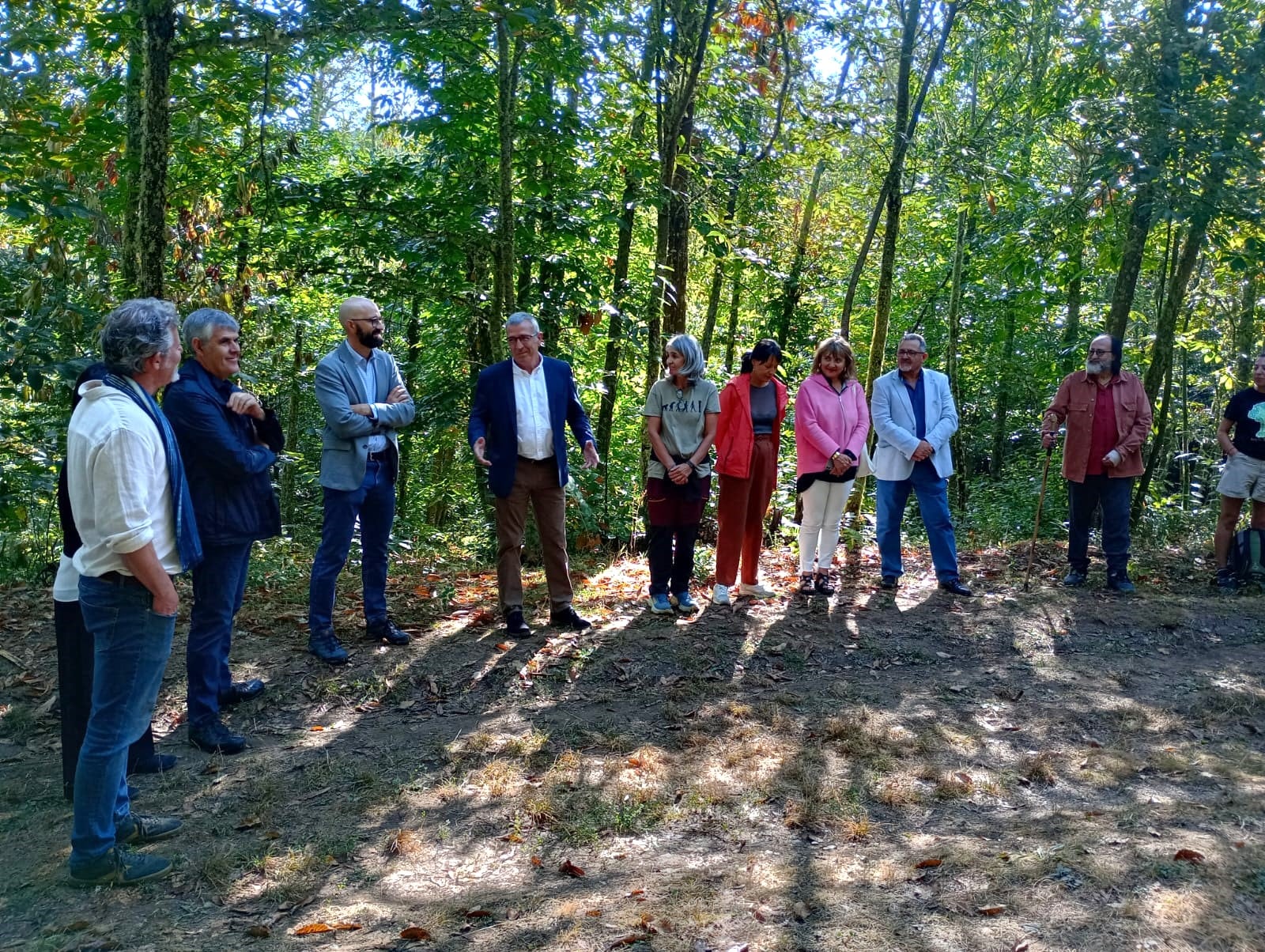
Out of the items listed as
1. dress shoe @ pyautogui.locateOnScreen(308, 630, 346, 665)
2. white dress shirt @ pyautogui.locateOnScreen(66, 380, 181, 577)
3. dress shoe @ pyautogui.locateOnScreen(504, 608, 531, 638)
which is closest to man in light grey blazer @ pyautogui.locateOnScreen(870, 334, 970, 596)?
dress shoe @ pyautogui.locateOnScreen(504, 608, 531, 638)

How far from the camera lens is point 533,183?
7555 mm

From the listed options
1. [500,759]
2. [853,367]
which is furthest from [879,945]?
[853,367]

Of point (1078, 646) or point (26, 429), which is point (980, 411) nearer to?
point (1078, 646)

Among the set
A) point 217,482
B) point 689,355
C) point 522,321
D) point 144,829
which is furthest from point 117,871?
point 689,355

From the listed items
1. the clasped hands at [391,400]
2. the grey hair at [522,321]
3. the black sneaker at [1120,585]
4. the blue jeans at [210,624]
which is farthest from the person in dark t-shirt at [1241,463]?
the blue jeans at [210,624]

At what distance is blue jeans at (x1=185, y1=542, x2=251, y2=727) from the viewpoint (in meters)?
4.38

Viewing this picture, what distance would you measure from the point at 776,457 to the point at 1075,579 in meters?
3.11

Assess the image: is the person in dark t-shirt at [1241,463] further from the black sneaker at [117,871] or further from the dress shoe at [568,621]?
the black sneaker at [117,871]

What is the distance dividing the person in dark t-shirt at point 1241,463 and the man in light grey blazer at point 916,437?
8.44ft

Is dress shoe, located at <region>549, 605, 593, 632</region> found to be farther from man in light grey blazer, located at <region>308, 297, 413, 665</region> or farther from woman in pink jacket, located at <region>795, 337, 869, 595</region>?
woman in pink jacket, located at <region>795, 337, 869, 595</region>

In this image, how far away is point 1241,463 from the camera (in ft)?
25.1

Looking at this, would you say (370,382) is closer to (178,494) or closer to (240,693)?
(240,693)

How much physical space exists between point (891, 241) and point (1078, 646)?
4603mm

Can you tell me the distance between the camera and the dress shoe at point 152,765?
415 cm
